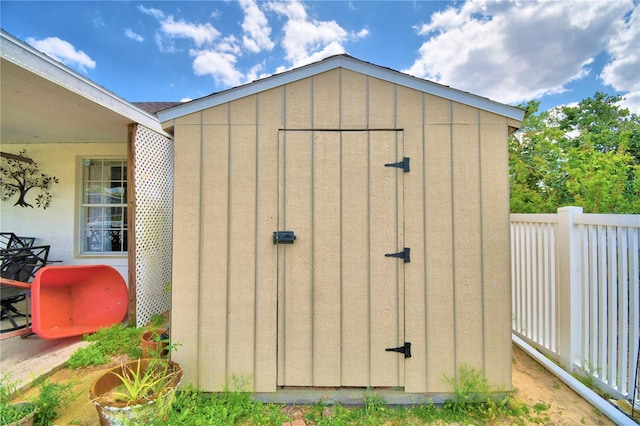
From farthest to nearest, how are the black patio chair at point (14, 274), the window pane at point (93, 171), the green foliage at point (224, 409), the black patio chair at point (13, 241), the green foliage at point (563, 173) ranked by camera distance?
the window pane at point (93, 171)
the black patio chair at point (13, 241)
the green foliage at point (563, 173)
the black patio chair at point (14, 274)
the green foliage at point (224, 409)

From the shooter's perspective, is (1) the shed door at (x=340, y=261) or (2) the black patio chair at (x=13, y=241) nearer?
(1) the shed door at (x=340, y=261)

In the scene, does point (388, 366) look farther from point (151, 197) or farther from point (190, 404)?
point (151, 197)

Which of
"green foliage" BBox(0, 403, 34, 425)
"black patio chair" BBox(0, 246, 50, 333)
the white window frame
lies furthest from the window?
"green foliage" BBox(0, 403, 34, 425)

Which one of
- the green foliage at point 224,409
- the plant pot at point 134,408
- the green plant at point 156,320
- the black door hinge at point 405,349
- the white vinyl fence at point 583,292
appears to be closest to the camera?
the plant pot at point 134,408

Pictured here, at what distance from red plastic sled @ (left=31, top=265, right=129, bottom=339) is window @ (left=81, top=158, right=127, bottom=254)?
1.24 m

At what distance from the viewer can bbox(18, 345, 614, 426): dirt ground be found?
189cm

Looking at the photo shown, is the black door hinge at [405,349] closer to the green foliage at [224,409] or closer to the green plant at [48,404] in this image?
the green foliage at [224,409]

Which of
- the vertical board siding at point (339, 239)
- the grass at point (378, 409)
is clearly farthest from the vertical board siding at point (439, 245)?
the grass at point (378, 409)

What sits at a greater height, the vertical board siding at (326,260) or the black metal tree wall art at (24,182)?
the black metal tree wall art at (24,182)

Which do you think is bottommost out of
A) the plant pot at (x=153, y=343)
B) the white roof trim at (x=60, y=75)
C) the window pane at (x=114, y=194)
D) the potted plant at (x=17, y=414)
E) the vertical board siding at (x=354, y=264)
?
the potted plant at (x=17, y=414)

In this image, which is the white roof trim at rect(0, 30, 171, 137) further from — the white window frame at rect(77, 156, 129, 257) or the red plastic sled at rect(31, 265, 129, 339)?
the red plastic sled at rect(31, 265, 129, 339)

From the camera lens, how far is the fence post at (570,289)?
2.34 m

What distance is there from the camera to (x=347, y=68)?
2.14 metres

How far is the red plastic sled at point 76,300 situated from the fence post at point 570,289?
492 cm
